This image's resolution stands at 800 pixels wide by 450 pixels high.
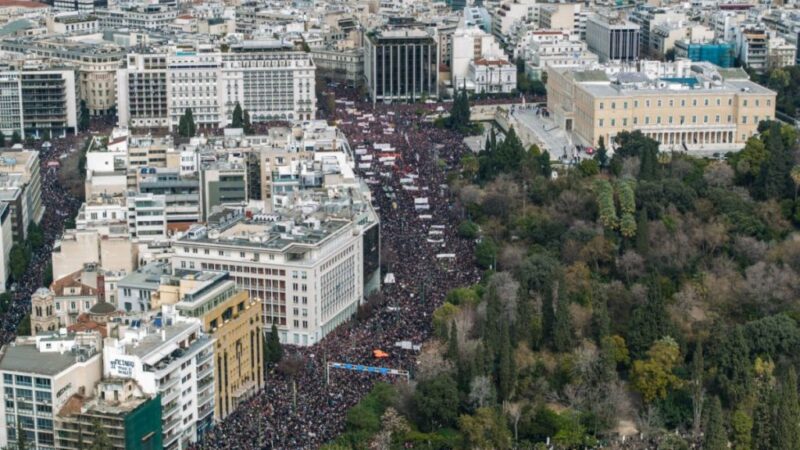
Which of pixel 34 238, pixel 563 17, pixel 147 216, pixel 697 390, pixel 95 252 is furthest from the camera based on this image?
pixel 563 17

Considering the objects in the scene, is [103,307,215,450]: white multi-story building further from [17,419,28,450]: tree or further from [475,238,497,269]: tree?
[475,238,497,269]: tree

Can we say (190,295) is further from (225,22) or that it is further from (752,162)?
(225,22)

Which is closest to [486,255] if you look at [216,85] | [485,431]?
[485,431]

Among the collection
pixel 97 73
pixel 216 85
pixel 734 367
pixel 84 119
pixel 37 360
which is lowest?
pixel 734 367

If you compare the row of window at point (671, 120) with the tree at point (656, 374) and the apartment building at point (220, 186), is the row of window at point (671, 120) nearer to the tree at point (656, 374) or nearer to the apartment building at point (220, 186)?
the apartment building at point (220, 186)

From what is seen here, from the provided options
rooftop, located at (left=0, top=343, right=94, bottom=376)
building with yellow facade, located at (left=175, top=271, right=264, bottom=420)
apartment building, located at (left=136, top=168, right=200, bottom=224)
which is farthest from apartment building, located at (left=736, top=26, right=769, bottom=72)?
rooftop, located at (left=0, top=343, right=94, bottom=376)

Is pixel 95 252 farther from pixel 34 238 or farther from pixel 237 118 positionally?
pixel 237 118

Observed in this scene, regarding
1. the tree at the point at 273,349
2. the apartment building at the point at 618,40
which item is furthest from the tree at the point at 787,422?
the apartment building at the point at 618,40

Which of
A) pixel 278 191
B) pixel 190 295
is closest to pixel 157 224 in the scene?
pixel 278 191
